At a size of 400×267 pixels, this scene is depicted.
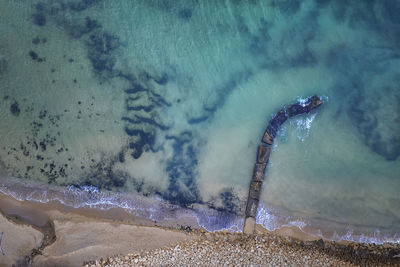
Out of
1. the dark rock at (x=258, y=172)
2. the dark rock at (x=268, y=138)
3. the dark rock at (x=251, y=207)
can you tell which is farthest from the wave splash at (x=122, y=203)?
the dark rock at (x=268, y=138)

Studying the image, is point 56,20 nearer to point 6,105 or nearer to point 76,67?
point 76,67

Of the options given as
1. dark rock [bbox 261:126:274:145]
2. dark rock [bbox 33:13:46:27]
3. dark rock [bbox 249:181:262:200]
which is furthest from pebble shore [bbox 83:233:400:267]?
dark rock [bbox 33:13:46:27]

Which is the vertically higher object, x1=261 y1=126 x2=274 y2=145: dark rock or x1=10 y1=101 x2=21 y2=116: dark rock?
x1=261 y1=126 x2=274 y2=145: dark rock

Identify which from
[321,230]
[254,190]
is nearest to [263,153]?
[254,190]

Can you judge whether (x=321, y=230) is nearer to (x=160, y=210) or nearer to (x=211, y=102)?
(x=160, y=210)

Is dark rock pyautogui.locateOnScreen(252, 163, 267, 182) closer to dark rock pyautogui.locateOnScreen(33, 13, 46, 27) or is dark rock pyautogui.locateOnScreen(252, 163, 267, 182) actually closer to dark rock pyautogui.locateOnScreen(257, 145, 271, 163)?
dark rock pyautogui.locateOnScreen(257, 145, 271, 163)

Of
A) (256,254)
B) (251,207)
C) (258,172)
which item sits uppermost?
(258,172)
